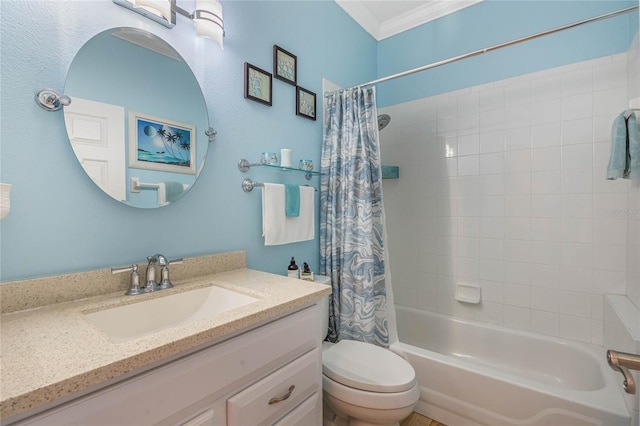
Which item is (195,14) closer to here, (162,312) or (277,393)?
(162,312)

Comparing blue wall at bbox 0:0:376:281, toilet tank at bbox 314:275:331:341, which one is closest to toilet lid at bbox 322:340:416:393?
toilet tank at bbox 314:275:331:341

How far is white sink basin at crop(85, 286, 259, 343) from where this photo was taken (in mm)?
910

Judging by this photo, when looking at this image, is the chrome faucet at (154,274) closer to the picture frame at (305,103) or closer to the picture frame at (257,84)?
the picture frame at (257,84)

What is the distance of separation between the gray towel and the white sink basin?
1825 mm

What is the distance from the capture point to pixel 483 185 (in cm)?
213

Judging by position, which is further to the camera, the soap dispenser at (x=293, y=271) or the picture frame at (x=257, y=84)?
the soap dispenser at (x=293, y=271)

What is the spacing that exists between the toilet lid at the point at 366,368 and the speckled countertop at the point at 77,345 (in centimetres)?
57

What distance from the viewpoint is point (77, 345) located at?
636 millimetres

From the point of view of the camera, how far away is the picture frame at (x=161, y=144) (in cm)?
108

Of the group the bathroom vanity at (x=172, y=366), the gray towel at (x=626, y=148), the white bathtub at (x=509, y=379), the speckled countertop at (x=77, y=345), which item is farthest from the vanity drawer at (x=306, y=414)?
the gray towel at (x=626, y=148)

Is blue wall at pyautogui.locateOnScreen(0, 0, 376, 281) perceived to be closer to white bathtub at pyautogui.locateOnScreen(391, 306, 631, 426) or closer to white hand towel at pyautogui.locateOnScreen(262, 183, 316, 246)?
white hand towel at pyautogui.locateOnScreen(262, 183, 316, 246)

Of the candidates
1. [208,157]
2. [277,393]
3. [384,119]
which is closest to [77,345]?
[277,393]

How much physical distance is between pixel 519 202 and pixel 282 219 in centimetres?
163

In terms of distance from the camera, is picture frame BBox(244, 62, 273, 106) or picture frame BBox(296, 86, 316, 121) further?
picture frame BBox(296, 86, 316, 121)
